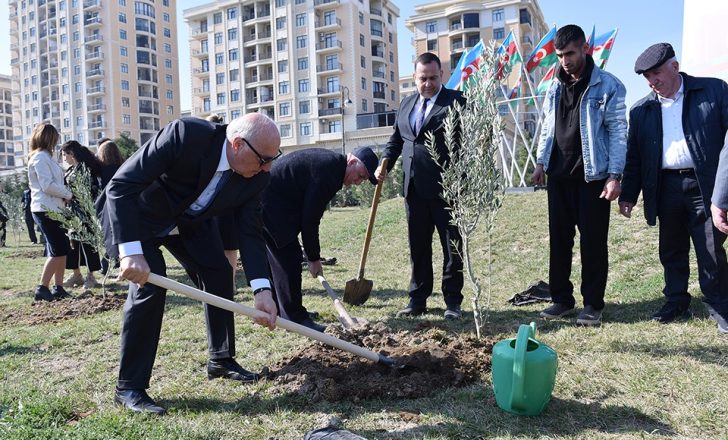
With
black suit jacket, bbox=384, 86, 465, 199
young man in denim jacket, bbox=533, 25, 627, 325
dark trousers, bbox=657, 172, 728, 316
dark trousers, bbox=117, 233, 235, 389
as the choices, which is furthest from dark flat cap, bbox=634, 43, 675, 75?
dark trousers, bbox=117, 233, 235, 389

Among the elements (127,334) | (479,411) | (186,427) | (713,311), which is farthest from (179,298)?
(713,311)

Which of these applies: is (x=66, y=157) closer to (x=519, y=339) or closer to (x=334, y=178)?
(x=334, y=178)

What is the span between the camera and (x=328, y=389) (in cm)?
336

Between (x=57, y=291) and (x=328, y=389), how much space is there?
16.7ft

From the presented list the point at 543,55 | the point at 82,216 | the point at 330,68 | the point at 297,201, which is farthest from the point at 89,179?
the point at 330,68

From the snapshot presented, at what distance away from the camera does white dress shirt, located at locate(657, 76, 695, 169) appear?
4.39 metres

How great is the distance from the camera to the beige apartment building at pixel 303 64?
2280 inches

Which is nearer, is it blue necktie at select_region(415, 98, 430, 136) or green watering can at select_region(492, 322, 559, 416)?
green watering can at select_region(492, 322, 559, 416)

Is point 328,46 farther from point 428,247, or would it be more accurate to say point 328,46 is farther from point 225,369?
point 225,369

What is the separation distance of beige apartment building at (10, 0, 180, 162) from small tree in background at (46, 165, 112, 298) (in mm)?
70440

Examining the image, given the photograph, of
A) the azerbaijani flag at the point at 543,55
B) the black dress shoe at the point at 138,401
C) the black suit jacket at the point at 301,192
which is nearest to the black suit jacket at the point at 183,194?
the black dress shoe at the point at 138,401

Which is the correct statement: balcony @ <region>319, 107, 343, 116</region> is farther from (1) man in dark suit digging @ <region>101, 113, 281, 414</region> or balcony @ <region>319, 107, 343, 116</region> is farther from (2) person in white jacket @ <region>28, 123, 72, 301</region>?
(1) man in dark suit digging @ <region>101, 113, 281, 414</region>

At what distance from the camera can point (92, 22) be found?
73.5m

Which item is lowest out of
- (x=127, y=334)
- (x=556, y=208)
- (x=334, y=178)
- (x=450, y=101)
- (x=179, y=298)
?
(x=179, y=298)
